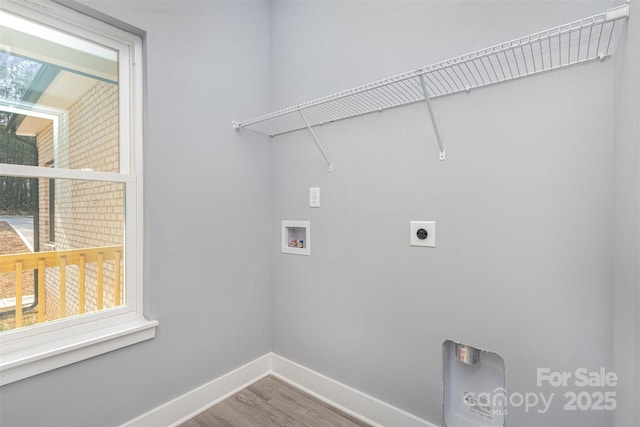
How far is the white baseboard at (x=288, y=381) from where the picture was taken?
153cm

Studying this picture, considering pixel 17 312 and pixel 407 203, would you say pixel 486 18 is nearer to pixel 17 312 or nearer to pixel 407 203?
pixel 407 203

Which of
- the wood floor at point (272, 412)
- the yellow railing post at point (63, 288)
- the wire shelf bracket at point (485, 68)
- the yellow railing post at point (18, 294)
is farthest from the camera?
the wood floor at point (272, 412)

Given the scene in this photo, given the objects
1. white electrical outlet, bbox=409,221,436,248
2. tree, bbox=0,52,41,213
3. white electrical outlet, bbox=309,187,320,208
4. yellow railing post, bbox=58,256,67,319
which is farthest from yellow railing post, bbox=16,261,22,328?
white electrical outlet, bbox=409,221,436,248

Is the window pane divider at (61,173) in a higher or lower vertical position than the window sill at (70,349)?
higher

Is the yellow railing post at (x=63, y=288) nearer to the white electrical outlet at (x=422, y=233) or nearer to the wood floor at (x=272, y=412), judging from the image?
the wood floor at (x=272, y=412)

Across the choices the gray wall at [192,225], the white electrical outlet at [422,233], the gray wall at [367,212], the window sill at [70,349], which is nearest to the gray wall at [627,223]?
the gray wall at [367,212]

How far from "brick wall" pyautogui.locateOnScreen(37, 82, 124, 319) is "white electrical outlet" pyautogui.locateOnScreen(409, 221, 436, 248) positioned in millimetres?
1461

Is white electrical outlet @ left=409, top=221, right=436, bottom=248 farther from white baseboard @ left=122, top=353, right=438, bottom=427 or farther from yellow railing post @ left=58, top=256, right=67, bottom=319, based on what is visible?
yellow railing post @ left=58, top=256, right=67, bottom=319

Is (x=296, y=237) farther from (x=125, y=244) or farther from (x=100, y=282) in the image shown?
(x=100, y=282)

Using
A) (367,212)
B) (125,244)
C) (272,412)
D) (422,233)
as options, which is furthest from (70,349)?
(422,233)

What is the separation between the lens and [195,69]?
1696mm

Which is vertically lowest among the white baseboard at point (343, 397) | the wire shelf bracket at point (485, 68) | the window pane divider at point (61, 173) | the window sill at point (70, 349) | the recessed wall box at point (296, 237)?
the white baseboard at point (343, 397)

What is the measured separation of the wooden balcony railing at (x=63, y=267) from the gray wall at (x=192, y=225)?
16 cm

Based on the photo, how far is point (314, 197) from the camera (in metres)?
1.85
